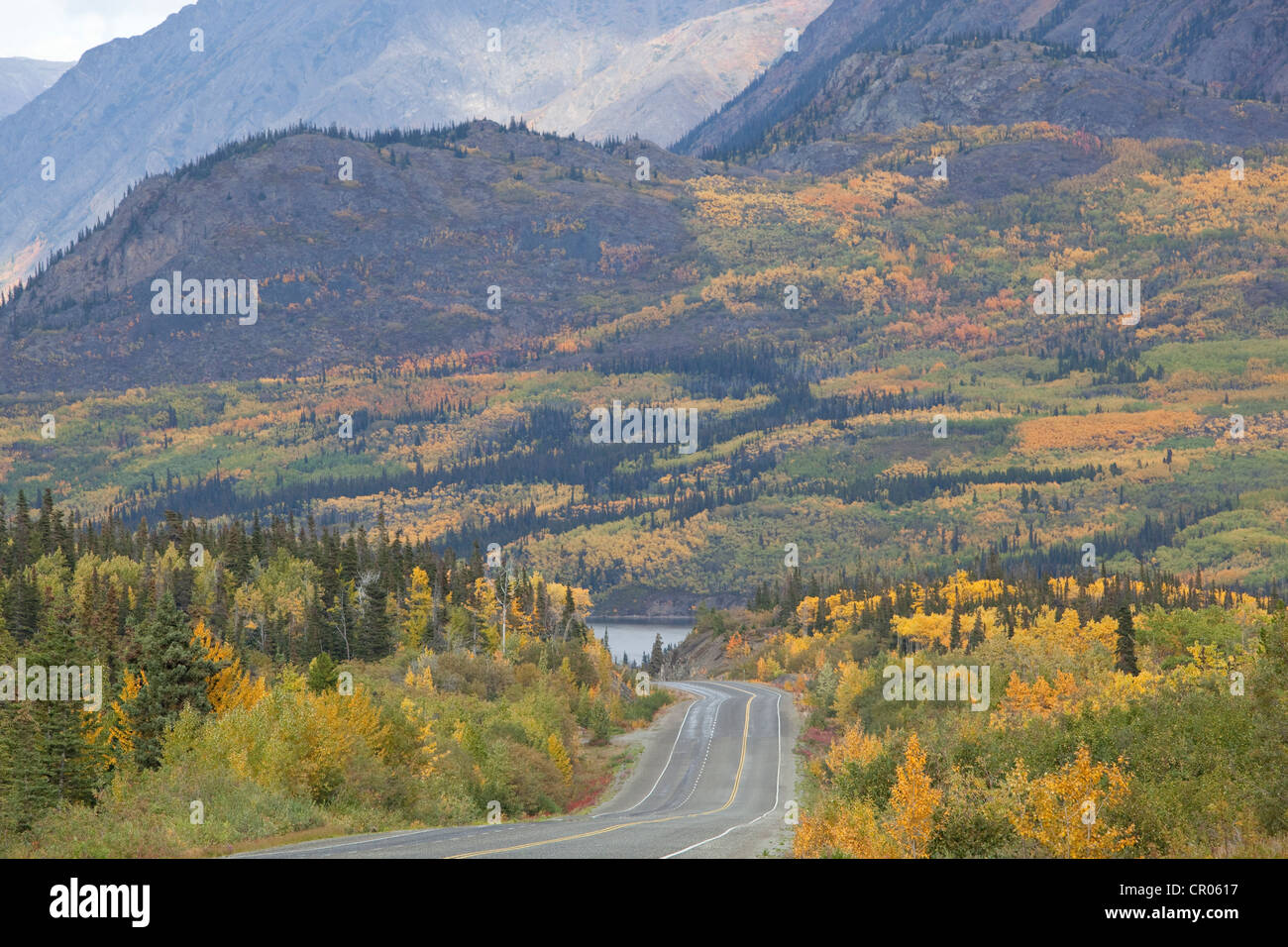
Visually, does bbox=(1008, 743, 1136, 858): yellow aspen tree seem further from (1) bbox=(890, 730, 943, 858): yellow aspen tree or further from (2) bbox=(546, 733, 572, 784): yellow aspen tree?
(2) bbox=(546, 733, 572, 784): yellow aspen tree

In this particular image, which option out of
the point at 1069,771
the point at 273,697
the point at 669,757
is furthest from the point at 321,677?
the point at 1069,771

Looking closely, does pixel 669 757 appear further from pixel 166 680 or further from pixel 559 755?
pixel 166 680

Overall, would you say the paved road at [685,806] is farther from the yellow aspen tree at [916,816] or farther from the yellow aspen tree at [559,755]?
the yellow aspen tree at [916,816]

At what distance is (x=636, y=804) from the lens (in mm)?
87500

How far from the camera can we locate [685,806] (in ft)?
282

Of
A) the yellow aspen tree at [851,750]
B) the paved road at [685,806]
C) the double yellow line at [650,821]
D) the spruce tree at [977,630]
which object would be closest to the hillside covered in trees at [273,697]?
the paved road at [685,806]

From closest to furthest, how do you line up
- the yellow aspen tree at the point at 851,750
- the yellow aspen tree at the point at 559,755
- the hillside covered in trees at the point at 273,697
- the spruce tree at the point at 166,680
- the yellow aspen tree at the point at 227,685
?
1. the hillside covered in trees at the point at 273,697
2. the spruce tree at the point at 166,680
3. the yellow aspen tree at the point at 851,750
4. the yellow aspen tree at the point at 227,685
5. the yellow aspen tree at the point at 559,755

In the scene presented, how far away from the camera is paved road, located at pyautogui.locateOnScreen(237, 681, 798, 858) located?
43.0 m

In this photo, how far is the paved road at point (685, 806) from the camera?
4297cm

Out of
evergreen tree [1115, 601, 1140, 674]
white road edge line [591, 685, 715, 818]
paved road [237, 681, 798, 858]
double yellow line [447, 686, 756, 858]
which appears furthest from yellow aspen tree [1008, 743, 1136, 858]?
evergreen tree [1115, 601, 1140, 674]
